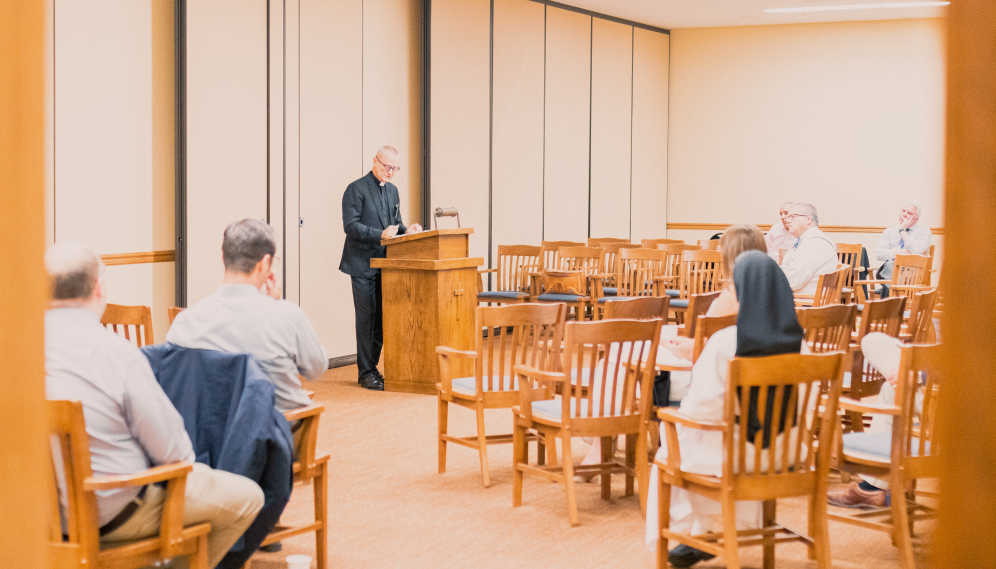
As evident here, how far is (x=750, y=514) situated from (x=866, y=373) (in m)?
1.53

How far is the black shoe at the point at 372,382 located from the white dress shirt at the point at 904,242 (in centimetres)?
549

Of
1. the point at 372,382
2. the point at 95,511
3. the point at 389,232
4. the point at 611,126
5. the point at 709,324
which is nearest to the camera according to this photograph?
the point at 95,511

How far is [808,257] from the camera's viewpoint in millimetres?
7008

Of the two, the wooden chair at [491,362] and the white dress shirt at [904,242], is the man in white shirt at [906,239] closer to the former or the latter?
the white dress shirt at [904,242]

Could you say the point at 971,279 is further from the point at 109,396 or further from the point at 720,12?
the point at 720,12

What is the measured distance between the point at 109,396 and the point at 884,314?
3528mm

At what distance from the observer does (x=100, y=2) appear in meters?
6.52

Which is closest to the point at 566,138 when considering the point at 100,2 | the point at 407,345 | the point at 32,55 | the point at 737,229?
the point at 407,345

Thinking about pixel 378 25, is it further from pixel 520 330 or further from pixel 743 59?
pixel 743 59

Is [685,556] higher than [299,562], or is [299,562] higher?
[299,562]

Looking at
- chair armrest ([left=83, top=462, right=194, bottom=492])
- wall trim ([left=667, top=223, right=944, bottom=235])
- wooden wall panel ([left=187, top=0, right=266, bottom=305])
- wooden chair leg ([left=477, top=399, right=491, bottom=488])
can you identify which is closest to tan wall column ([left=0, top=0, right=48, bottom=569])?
chair armrest ([left=83, top=462, right=194, bottom=492])

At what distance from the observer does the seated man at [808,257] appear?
700cm

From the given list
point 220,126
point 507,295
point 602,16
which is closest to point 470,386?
point 220,126

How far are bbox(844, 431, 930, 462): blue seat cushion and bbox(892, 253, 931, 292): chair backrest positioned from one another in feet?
16.3
